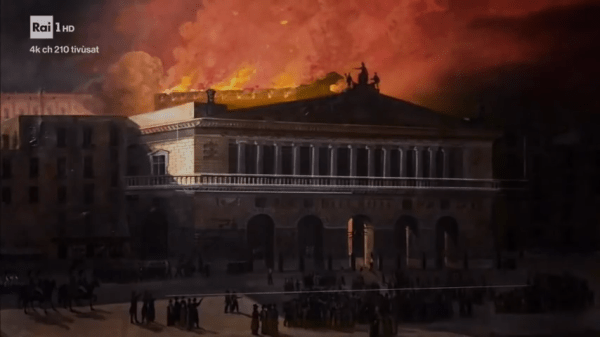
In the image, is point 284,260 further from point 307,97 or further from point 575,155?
point 575,155

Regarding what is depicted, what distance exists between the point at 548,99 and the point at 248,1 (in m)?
3.03

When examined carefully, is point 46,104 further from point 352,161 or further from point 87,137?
point 352,161

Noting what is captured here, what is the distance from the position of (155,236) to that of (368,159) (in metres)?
2.05

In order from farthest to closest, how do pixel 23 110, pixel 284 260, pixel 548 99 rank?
1. pixel 548 99
2. pixel 284 260
3. pixel 23 110

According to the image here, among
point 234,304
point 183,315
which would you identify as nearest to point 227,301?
point 234,304

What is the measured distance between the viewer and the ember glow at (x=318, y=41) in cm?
771

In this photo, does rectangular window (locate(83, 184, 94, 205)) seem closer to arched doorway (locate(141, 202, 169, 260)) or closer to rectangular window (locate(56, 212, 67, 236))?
rectangular window (locate(56, 212, 67, 236))

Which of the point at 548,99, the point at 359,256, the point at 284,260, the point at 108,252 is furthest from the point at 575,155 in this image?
the point at 108,252

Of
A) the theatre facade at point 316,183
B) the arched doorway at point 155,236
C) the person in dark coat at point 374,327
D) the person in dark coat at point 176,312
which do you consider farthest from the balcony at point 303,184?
the person in dark coat at point 374,327

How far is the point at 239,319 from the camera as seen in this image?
769 cm

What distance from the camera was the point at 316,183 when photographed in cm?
800

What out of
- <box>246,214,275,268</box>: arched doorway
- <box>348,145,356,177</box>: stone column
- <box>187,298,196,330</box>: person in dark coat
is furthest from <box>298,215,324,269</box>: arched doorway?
<box>187,298,196,330</box>: person in dark coat

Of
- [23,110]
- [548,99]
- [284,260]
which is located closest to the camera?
[23,110]

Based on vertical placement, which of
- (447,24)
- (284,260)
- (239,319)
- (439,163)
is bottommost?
(239,319)
